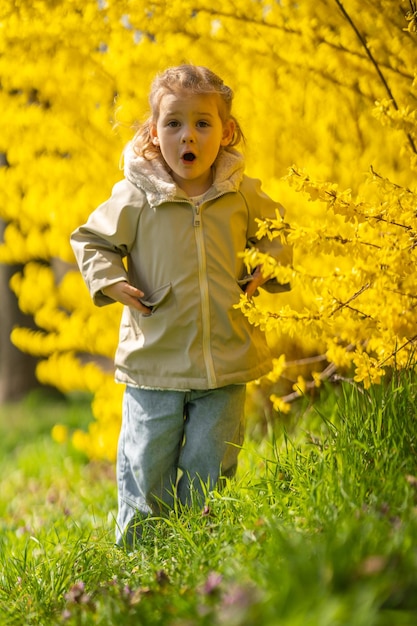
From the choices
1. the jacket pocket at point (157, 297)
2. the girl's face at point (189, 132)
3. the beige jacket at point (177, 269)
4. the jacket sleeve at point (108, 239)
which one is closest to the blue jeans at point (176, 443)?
the beige jacket at point (177, 269)

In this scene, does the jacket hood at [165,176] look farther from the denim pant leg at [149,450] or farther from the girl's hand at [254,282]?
the denim pant leg at [149,450]

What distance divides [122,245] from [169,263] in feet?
0.61

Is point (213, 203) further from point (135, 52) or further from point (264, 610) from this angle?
point (264, 610)

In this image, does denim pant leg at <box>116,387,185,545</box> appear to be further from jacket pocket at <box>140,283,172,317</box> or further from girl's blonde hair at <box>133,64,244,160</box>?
girl's blonde hair at <box>133,64,244,160</box>

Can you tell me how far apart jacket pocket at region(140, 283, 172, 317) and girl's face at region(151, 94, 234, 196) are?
0.36 meters

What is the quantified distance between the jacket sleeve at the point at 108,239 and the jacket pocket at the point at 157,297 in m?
0.12

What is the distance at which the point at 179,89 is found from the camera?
2914 mm

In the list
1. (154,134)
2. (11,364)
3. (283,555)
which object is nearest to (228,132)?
(154,134)

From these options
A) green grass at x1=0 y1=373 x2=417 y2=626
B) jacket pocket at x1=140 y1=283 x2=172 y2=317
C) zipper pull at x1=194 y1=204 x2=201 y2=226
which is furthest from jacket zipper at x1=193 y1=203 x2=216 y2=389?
green grass at x1=0 y1=373 x2=417 y2=626

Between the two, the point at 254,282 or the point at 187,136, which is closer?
the point at 187,136

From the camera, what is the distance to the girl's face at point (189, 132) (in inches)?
113

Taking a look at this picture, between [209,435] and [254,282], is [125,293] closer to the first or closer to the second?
[254,282]

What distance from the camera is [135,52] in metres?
3.87

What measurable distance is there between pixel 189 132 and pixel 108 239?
43 cm
